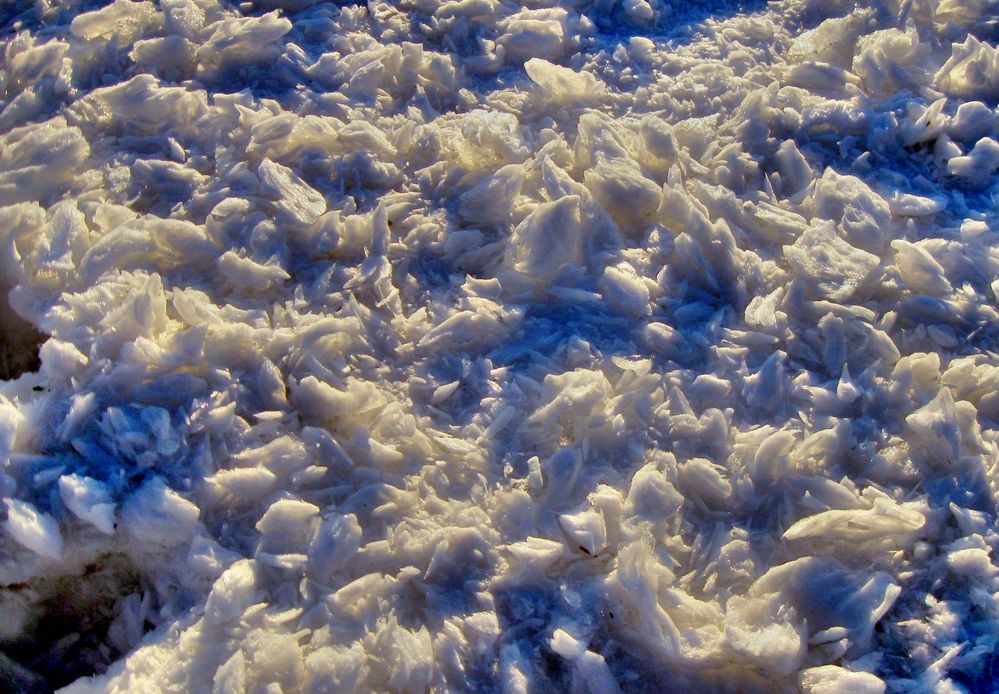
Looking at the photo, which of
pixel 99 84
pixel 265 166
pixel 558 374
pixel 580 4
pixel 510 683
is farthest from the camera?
pixel 580 4

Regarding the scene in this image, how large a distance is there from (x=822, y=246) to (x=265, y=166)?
2.28 feet

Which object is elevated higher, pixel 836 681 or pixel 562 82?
pixel 562 82

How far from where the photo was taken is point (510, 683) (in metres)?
0.77

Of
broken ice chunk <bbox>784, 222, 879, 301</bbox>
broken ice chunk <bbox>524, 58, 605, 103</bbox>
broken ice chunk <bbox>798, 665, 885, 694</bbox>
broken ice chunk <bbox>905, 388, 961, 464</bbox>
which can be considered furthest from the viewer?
broken ice chunk <bbox>524, 58, 605, 103</bbox>

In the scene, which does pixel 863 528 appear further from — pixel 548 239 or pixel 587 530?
pixel 548 239

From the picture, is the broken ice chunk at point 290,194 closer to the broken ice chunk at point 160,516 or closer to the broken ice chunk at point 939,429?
the broken ice chunk at point 160,516

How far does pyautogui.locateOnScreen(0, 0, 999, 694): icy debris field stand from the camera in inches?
31.9

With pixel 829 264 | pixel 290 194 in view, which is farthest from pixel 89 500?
pixel 829 264

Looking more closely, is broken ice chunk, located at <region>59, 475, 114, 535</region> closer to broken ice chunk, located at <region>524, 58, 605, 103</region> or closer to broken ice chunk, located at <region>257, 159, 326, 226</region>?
broken ice chunk, located at <region>257, 159, 326, 226</region>

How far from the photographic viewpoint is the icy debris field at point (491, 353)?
31.9 inches

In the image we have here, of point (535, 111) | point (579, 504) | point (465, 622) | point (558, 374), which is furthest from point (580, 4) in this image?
point (465, 622)

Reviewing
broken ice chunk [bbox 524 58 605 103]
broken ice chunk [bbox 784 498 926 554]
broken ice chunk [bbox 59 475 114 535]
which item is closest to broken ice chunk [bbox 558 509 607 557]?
broken ice chunk [bbox 784 498 926 554]

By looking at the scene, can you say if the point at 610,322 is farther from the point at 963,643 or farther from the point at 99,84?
the point at 99,84

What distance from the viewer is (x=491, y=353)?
983 millimetres
